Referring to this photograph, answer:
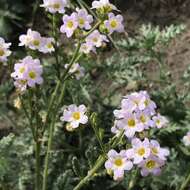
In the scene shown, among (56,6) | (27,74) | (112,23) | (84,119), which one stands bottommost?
(84,119)

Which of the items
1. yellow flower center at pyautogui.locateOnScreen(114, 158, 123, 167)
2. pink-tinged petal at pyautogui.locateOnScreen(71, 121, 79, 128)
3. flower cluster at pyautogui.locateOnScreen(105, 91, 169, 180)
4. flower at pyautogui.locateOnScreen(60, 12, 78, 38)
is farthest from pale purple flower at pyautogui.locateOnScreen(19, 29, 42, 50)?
yellow flower center at pyautogui.locateOnScreen(114, 158, 123, 167)

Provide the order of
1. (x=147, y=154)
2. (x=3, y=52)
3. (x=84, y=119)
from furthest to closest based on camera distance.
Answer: (x=3, y=52), (x=84, y=119), (x=147, y=154)

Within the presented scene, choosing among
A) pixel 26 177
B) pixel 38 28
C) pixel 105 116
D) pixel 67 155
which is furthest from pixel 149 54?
pixel 38 28

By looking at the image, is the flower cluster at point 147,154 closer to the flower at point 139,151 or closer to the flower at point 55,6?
the flower at point 139,151

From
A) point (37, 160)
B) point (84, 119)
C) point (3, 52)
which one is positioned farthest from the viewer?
point (37, 160)

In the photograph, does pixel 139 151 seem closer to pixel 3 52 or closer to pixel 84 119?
pixel 84 119

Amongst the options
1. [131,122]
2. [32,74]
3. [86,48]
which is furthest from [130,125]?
[86,48]

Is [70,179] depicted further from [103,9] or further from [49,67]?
[103,9]
